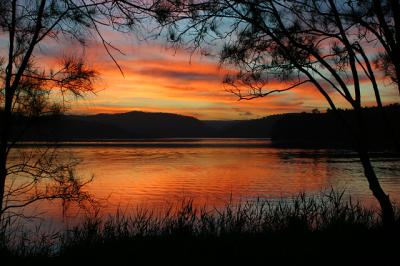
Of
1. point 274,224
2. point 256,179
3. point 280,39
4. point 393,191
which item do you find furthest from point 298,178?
point 280,39

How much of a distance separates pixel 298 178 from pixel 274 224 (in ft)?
97.9

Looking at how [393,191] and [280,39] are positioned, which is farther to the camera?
[393,191]

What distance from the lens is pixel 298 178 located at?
40.4 metres

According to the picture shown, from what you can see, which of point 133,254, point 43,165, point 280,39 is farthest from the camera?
point 43,165

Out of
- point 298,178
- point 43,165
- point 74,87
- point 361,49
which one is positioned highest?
point 361,49

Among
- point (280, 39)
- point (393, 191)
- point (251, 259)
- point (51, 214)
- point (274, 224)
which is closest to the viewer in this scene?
point (251, 259)

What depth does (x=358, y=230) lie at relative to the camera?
9203 mm

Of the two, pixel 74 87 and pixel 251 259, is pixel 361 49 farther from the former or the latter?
pixel 74 87

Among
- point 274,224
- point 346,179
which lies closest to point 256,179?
point 346,179

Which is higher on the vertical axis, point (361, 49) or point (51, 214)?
point (361, 49)

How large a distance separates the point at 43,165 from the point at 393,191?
25227 millimetres

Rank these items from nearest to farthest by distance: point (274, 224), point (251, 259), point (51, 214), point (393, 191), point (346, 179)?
point (251, 259) → point (274, 224) → point (51, 214) → point (393, 191) → point (346, 179)

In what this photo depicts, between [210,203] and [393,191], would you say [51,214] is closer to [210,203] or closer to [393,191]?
[210,203]

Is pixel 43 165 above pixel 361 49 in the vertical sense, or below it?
below
